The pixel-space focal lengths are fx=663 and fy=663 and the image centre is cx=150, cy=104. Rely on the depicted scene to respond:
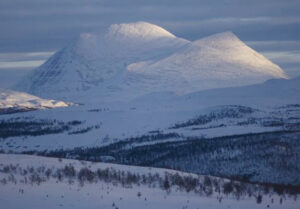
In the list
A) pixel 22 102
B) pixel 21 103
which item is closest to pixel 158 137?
pixel 21 103

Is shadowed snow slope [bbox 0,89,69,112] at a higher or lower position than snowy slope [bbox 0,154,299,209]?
higher

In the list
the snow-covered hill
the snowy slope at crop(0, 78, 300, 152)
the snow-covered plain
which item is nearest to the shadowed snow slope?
the snow-covered hill

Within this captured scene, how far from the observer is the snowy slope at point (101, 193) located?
23.8 metres

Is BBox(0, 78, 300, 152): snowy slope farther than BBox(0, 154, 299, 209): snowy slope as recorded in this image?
Yes

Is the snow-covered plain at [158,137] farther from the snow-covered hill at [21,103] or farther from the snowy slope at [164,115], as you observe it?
the snow-covered hill at [21,103]

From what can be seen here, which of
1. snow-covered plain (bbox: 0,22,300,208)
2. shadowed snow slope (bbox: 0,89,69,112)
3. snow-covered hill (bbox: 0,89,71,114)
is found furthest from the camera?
shadowed snow slope (bbox: 0,89,69,112)

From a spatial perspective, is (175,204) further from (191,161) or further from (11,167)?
(191,161)

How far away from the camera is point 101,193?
85.6 ft

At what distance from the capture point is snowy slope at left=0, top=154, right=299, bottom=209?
23.8 meters

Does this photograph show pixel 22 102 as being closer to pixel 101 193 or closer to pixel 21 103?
pixel 21 103

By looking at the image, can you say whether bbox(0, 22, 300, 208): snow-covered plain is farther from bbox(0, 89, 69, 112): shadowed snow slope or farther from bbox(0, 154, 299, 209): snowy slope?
bbox(0, 89, 69, 112): shadowed snow slope

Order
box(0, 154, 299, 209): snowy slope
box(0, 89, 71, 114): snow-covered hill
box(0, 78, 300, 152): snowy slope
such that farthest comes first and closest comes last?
box(0, 89, 71, 114): snow-covered hill < box(0, 78, 300, 152): snowy slope < box(0, 154, 299, 209): snowy slope

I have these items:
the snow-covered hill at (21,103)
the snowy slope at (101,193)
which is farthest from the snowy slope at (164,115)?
the snowy slope at (101,193)

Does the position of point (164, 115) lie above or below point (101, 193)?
below
